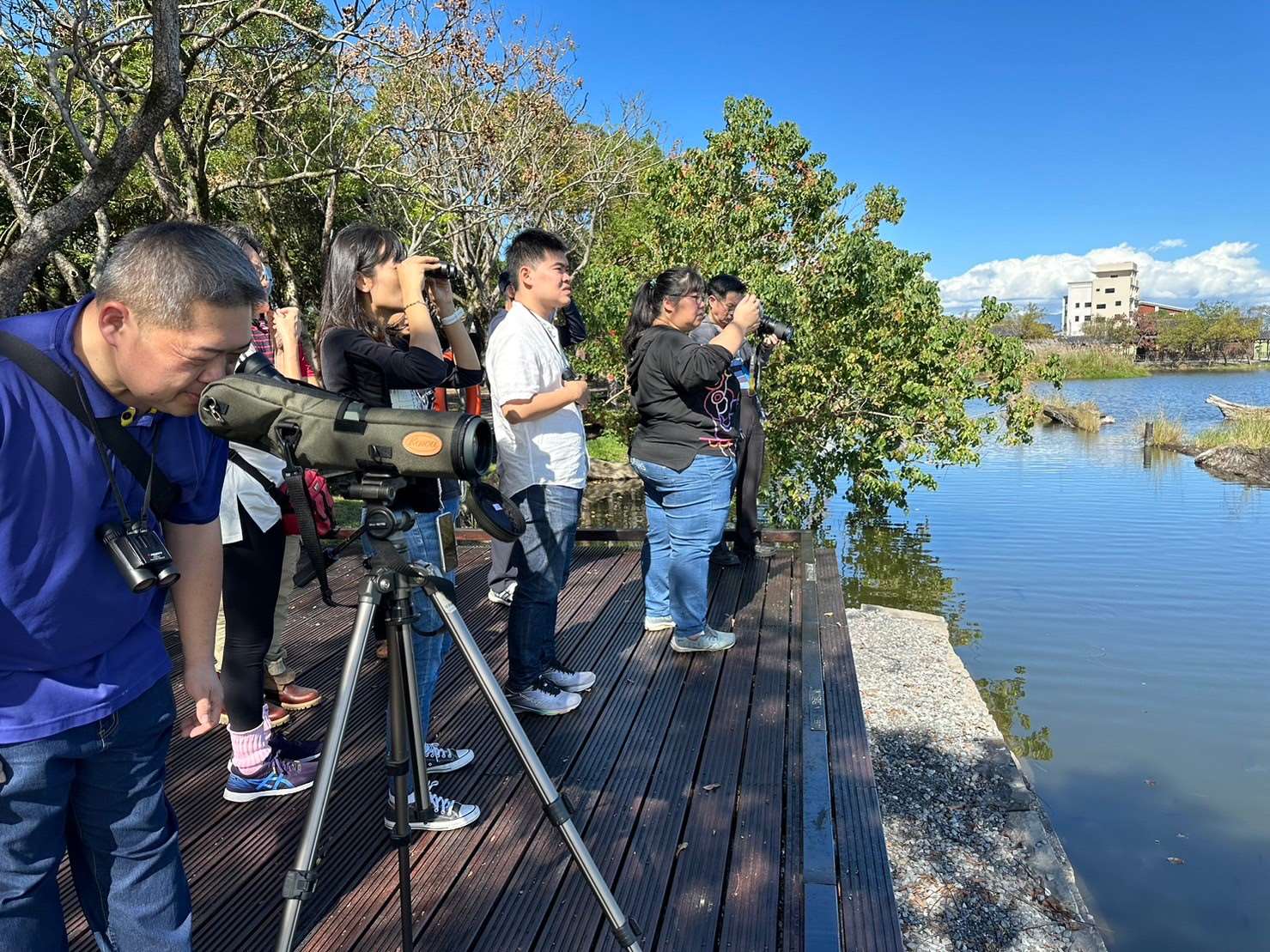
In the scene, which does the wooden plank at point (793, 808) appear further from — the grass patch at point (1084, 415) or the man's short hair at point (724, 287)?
the grass patch at point (1084, 415)

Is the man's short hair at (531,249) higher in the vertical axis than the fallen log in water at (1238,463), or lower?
higher

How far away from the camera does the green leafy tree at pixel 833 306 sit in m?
8.60

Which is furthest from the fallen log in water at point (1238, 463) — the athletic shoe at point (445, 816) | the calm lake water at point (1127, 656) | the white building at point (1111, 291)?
the white building at point (1111, 291)

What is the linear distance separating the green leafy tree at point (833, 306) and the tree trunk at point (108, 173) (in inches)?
170

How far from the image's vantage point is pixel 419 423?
140 cm

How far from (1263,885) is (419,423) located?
546cm

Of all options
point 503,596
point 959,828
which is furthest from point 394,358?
point 959,828

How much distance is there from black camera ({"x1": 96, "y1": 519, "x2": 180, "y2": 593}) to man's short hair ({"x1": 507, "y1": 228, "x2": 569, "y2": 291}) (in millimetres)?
1777

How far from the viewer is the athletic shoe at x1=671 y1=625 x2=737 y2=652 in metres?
3.57

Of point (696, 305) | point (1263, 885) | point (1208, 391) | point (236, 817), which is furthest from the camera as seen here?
point (1208, 391)

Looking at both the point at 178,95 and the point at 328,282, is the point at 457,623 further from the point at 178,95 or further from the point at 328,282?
the point at 178,95

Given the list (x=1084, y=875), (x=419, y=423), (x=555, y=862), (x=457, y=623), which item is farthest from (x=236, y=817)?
(x=1084, y=875)

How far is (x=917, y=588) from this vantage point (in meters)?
9.34

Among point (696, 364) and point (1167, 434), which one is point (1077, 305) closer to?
point (1167, 434)
